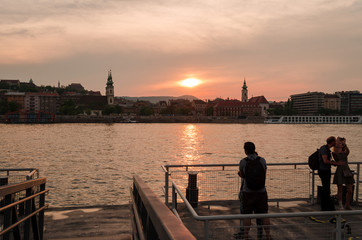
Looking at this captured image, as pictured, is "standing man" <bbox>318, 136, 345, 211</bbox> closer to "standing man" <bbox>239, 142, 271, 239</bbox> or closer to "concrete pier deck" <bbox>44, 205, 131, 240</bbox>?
"standing man" <bbox>239, 142, 271, 239</bbox>

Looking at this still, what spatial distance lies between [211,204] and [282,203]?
2.12 meters

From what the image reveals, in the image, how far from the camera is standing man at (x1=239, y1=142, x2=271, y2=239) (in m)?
6.11

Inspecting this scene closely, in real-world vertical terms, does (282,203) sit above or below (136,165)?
above

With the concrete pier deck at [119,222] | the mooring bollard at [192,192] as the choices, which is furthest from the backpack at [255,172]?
the mooring bollard at [192,192]

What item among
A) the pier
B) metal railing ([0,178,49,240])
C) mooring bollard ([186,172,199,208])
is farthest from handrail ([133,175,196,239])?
mooring bollard ([186,172,199,208])

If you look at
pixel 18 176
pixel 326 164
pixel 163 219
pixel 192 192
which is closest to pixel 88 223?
pixel 192 192

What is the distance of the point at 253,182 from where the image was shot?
6.16 meters

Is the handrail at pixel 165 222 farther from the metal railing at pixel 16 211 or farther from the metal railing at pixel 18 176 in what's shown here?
the metal railing at pixel 18 176

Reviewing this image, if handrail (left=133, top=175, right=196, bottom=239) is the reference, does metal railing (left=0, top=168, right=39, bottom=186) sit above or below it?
below

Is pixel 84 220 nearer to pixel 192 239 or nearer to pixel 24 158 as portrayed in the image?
pixel 192 239

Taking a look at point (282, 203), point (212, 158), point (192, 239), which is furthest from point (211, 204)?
point (212, 158)

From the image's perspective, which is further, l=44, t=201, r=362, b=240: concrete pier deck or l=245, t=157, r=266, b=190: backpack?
l=44, t=201, r=362, b=240: concrete pier deck

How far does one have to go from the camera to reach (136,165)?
3641 centimetres

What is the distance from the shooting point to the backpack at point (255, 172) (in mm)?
6109
